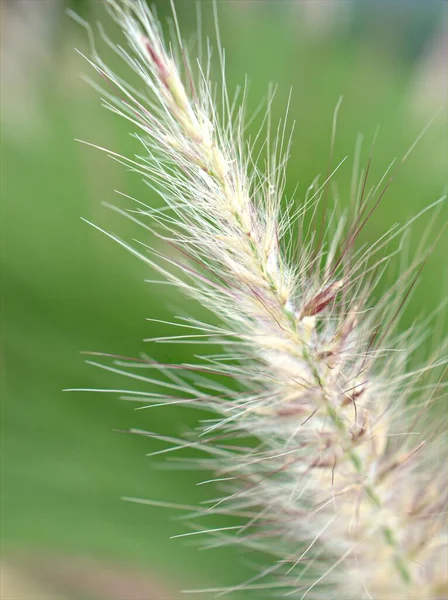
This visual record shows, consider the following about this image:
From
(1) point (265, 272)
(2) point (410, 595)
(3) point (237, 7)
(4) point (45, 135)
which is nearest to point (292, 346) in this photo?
(1) point (265, 272)

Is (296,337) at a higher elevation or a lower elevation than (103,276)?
higher

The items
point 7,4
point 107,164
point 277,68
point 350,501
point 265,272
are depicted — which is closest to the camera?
point 265,272

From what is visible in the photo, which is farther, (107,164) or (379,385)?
(107,164)

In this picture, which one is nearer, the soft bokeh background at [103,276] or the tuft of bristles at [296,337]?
the tuft of bristles at [296,337]

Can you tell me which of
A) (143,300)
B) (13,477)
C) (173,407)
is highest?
(143,300)

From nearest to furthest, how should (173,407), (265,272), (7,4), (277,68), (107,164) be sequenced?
1. (265,272)
2. (173,407)
3. (107,164)
4. (277,68)
5. (7,4)

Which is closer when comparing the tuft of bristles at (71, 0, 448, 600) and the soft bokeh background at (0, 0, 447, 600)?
the tuft of bristles at (71, 0, 448, 600)

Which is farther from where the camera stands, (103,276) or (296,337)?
(103,276)

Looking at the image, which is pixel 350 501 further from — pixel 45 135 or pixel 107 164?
pixel 45 135
